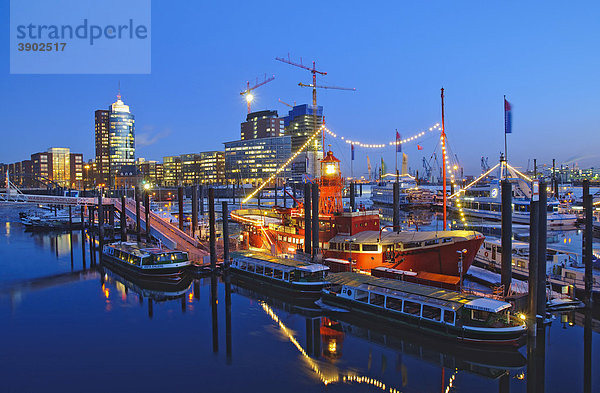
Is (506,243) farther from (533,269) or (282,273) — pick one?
(282,273)

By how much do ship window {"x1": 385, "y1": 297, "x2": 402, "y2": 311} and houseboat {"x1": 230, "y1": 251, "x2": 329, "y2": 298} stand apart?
645 cm

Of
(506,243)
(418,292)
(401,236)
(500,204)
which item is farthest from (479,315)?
(500,204)

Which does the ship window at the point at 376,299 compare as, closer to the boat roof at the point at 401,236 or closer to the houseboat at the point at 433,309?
the houseboat at the point at 433,309

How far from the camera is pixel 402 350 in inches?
930

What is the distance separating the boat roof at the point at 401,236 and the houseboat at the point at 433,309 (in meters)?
6.24

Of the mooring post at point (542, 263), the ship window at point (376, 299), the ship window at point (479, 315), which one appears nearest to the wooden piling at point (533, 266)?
the mooring post at point (542, 263)

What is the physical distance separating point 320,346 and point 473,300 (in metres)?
9.60

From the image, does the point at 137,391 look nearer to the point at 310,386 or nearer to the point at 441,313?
the point at 310,386

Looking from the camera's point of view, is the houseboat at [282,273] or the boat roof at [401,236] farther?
the houseboat at [282,273]

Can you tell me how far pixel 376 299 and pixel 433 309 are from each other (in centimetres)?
449

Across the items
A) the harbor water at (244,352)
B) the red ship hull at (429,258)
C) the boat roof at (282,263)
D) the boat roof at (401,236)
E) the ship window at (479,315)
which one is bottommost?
the harbor water at (244,352)

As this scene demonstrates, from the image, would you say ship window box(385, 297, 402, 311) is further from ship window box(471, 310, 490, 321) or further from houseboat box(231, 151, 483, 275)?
houseboat box(231, 151, 483, 275)

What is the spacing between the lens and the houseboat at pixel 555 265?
29703 mm

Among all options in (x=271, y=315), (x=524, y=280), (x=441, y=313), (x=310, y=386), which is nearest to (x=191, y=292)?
(x=271, y=315)
